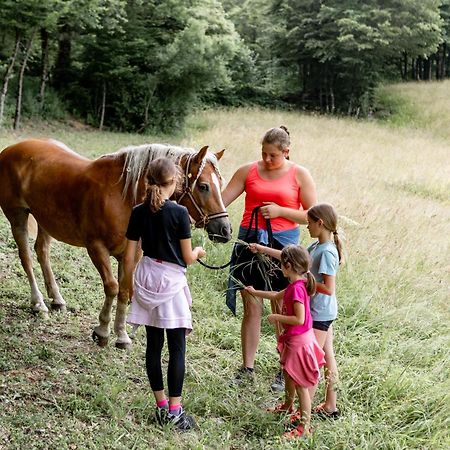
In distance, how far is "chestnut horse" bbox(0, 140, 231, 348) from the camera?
3.83m

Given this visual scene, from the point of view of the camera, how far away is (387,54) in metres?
28.4

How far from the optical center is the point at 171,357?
125 inches

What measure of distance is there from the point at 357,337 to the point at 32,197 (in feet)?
9.99

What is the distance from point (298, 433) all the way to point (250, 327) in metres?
0.96

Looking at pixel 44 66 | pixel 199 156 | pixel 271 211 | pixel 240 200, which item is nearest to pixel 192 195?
pixel 199 156

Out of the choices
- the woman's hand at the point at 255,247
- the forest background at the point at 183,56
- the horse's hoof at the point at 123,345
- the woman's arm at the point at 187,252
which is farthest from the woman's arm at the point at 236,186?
the forest background at the point at 183,56

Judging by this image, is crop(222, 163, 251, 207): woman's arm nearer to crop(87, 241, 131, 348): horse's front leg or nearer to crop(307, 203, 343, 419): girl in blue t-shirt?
crop(307, 203, 343, 419): girl in blue t-shirt

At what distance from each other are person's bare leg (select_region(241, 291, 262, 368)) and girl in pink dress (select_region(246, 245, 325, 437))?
2.34 feet

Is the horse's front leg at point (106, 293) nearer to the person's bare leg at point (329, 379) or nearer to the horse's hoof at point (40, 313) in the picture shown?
the horse's hoof at point (40, 313)

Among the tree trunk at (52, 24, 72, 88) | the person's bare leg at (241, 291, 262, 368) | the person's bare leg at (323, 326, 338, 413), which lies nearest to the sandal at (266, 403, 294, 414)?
the person's bare leg at (323, 326, 338, 413)

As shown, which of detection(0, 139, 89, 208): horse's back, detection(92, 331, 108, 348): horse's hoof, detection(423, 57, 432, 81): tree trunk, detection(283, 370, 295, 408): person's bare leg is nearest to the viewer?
detection(283, 370, 295, 408): person's bare leg

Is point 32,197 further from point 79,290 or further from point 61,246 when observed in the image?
point 61,246

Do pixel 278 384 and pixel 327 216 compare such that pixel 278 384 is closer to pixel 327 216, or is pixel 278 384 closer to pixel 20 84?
pixel 327 216

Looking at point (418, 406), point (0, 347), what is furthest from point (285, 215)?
point (0, 347)
